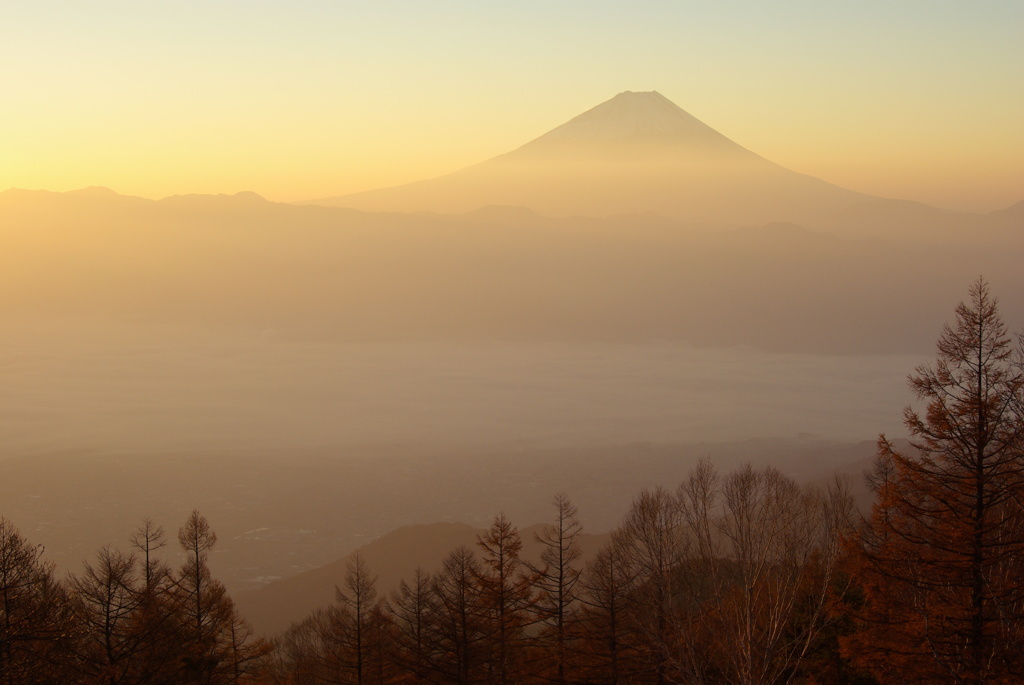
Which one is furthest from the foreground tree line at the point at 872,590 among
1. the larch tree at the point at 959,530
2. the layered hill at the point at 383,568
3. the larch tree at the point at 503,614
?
the layered hill at the point at 383,568

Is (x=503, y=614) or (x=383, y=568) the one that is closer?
(x=503, y=614)

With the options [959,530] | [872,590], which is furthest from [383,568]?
[959,530]

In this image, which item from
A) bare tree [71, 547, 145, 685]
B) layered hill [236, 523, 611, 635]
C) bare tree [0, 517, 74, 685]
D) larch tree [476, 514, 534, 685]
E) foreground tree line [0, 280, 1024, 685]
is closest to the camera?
foreground tree line [0, 280, 1024, 685]

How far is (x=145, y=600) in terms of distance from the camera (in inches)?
982

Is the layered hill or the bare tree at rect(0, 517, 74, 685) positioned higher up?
the bare tree at rect(0, 517, 74, 685)

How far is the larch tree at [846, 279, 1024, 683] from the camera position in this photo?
14.4 meters

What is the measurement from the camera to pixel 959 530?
14812 mm

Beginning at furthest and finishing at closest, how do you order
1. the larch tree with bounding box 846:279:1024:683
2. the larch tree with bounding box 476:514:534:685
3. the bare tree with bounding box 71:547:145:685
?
the larch tree with bounding box 476:514:534:685, the bare tree with bounding box 71:547:145:685, the larch tree with bounding box 846:279:1024:683

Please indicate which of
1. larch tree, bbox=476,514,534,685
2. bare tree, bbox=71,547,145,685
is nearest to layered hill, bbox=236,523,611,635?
larch tree, bbox=476,514,534,685

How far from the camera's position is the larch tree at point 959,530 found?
1440cm

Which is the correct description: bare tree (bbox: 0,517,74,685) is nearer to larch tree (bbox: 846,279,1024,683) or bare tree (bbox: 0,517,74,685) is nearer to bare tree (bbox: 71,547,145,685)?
bare tree (bbox: 71,547,145,685)

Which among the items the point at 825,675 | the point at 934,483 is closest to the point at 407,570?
the point at 825,675

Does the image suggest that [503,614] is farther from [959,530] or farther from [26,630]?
[959,530]

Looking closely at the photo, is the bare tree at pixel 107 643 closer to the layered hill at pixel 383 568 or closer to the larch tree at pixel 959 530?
the larch tree at pixel 959 530
